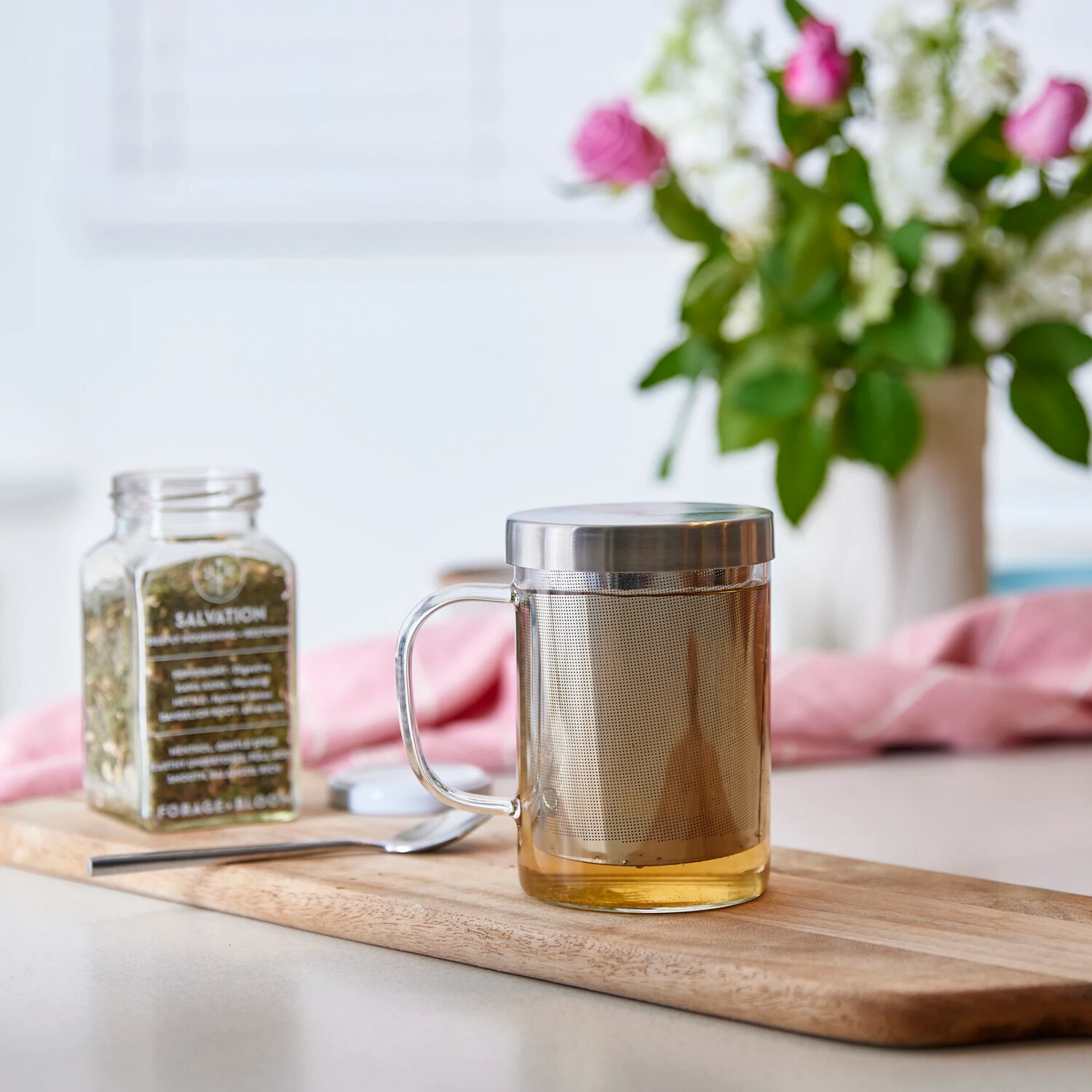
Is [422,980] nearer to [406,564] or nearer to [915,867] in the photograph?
[915,867]

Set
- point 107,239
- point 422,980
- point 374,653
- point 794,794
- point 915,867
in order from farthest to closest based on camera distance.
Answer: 1. point 107,239
2. point 374,653
3. point 794,794
4. point 915,867
5. point 422,980

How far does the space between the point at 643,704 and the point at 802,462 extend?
0.67m

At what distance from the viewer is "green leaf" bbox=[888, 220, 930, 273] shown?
116 cm

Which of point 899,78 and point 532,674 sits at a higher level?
point 899,78

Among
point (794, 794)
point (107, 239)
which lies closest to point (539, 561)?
point (794, 794)

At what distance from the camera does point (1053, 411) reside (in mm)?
1200

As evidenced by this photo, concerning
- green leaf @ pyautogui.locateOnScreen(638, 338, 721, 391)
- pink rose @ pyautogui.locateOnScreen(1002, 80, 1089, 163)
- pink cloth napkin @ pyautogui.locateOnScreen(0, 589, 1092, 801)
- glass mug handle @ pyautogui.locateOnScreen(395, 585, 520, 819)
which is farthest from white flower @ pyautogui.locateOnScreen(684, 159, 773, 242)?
glass mug handle @ pyautogui.locateOnScreen(395, 585, 520, 819)

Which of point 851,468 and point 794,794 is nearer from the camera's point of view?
point 794,794

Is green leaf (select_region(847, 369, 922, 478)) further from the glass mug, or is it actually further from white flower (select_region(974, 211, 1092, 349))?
the glass mug

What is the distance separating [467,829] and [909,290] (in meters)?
0.68

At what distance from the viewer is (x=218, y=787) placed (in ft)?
2.44

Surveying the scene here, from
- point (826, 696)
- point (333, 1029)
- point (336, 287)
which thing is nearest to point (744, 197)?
point (826, 696)

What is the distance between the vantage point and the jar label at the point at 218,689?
725 millimetres

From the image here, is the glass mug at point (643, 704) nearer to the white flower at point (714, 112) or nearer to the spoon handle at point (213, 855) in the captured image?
the spoon handle at point (213, 855)
